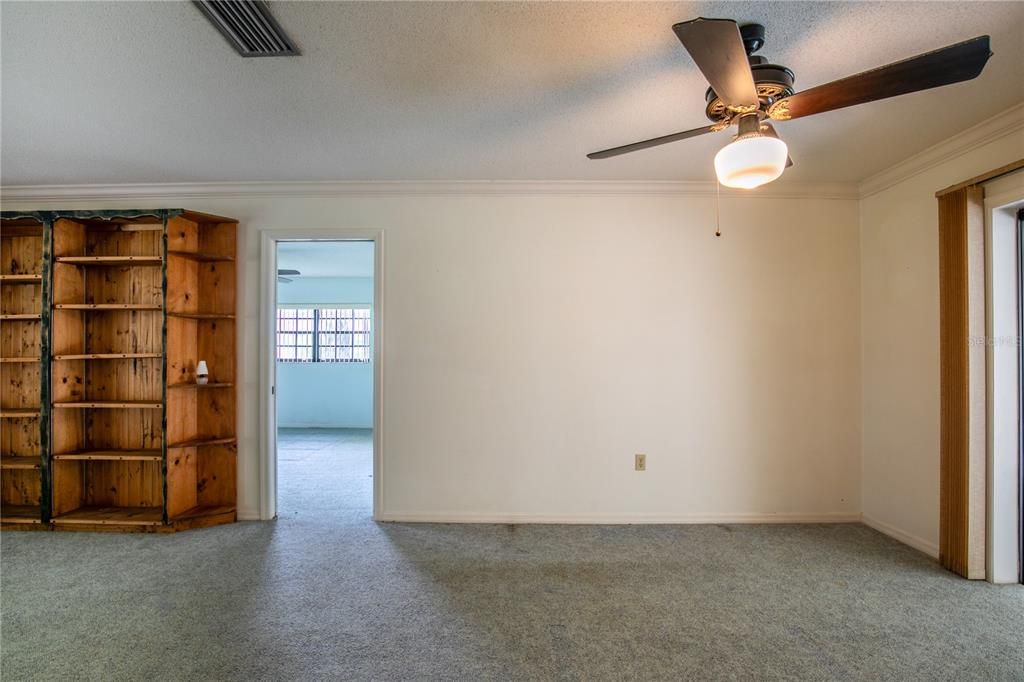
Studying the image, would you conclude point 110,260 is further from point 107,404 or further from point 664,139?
point 664,139

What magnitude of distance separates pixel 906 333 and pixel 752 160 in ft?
7.49

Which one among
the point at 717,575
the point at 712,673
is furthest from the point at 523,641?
the point at 717,575

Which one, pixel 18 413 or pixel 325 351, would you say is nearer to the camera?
pixel 18 413

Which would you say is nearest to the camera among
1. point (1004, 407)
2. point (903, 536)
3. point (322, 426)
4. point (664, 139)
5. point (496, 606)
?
point (664, 139)

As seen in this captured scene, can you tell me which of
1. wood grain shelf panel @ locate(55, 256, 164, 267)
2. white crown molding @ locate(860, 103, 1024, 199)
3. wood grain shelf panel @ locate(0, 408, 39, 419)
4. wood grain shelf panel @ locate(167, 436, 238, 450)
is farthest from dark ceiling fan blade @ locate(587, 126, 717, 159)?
wood grain shelf panel @ locate(0, 408, 39, 419)

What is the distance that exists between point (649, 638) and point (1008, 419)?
2.28m

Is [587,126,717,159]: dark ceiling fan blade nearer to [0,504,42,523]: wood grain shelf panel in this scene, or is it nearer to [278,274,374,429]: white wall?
[0,504,42,523]: wood grain shelf panel

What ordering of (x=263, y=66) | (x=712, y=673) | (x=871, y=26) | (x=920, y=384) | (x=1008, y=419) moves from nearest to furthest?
1. (x=871, y=26)
2. (x=712, y=673)
3. (x=263, y=66)
4. (x=1008, y=419)
5. (x=920, y=384)

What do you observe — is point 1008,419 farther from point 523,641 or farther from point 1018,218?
point 523,641

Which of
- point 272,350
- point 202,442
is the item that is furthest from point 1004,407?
point 202,442

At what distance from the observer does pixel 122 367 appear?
3.30 m

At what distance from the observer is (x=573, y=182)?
3.20 meters

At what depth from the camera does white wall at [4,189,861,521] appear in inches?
127

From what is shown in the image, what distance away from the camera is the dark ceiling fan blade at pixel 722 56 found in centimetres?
115
